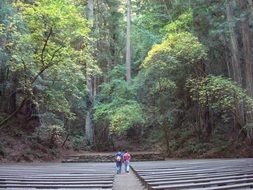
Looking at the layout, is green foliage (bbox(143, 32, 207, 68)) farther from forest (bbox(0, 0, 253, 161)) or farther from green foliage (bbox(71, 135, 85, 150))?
green foliage (bbox(71, 135, 85, 150))

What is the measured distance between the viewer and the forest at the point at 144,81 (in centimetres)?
1716

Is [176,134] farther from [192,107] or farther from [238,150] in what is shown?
[238,150]

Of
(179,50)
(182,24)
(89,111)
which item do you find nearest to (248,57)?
(179,50)

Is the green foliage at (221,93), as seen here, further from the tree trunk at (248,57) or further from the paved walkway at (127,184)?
the paved walkway at (127,184)

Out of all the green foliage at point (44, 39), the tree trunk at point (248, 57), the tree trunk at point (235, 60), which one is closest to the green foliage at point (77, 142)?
the tree trunk at point (235, 60)

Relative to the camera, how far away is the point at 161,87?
24.3m

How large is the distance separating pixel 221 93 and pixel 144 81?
238 inches

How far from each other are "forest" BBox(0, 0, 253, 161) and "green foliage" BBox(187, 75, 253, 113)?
58 millimetres

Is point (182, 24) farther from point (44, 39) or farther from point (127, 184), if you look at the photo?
point (127, 184)

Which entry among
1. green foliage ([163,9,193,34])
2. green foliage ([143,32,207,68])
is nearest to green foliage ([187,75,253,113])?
green foliage ([143,32,207,68])

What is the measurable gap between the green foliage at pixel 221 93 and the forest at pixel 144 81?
58 millimetres

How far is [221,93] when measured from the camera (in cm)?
2156

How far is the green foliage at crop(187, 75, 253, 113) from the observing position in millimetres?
20844

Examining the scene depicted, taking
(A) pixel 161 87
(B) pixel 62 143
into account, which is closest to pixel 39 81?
(A) pixel 161 87
